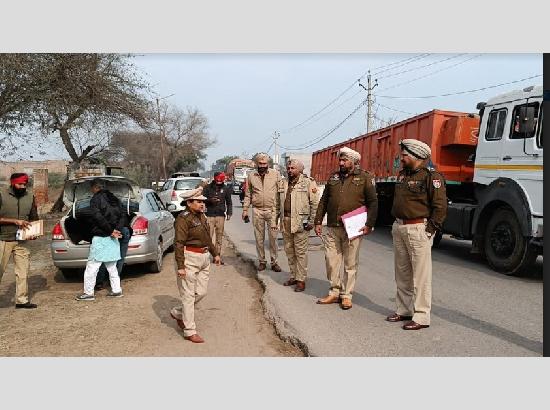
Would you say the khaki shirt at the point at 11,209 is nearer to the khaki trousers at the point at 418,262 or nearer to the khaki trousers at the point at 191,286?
the khaki trousers at the point at 191,286

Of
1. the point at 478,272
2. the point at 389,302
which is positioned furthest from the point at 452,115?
the point at 389,302

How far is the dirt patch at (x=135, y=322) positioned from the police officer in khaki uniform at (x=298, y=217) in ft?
2.03

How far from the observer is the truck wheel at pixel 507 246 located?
733cm

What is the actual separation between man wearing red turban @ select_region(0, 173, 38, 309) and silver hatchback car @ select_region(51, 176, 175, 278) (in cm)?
109

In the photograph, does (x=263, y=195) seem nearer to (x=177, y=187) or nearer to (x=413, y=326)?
(x=413, y=326)

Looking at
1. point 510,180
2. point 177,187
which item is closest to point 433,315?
point 510,180

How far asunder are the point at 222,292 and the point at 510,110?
5559mm

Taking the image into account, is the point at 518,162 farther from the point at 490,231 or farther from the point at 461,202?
the point at 461,202

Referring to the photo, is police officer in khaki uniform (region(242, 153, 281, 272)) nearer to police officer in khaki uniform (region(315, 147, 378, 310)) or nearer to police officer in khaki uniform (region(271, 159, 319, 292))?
police officer in khaki uniform (region(271, 159, 319, 292))

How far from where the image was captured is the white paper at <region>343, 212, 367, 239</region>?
18.0 ft

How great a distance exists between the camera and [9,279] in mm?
7816

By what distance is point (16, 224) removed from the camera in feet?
18.8

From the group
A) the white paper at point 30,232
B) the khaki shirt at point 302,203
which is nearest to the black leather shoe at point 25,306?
the white paper at point 30,232

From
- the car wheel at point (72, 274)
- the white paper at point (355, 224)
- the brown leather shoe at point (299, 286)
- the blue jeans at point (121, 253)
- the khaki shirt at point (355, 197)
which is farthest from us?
the car wheel at point (72, 274)
